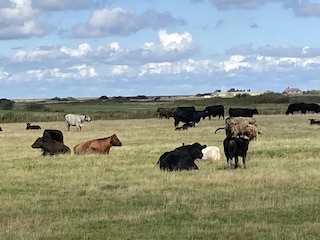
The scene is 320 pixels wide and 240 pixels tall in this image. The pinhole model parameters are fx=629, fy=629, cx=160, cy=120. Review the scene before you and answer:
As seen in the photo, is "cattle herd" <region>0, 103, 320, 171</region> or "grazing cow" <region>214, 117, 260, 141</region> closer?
"cattle herd" <region>0, 103, 320, 171</region>

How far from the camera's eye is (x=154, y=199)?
44.9 feet

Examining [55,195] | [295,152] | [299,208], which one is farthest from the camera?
[295,152]

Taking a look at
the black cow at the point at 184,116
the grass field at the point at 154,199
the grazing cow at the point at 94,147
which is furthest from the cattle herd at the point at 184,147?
the black cow at the point at 184,116

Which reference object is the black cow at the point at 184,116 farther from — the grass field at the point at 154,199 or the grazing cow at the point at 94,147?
the grass field at the point at 154,199

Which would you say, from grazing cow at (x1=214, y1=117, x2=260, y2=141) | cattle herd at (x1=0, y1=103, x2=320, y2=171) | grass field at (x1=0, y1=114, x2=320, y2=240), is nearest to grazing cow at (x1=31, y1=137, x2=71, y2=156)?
cattle herd at (x1=0, y1=103, x2=320, y2=171)

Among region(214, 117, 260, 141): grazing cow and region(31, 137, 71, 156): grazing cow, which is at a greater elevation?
region(214, 117, 260, 141): grazing cow

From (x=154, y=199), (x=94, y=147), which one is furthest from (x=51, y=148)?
(x=154, y=199)

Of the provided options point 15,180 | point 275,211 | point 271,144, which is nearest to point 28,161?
point 15,180

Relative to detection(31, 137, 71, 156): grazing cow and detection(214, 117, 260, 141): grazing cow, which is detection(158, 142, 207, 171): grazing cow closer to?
detection(31, 137, 71, 156): grazing cow

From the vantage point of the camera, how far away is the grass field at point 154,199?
10.3m

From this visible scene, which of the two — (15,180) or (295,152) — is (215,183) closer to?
(15,180)

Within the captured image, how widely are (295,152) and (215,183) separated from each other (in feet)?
29.5

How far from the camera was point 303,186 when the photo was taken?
15.4 m

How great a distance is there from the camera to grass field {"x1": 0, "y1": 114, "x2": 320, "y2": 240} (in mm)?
10344
